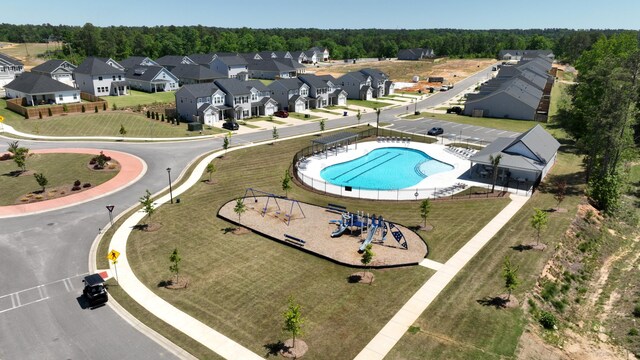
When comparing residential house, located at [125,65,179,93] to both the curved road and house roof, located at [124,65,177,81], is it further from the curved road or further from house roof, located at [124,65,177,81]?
the curved road

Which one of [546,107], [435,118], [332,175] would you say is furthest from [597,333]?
[546,107]

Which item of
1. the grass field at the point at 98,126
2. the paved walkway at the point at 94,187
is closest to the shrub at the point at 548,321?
the paved walkway at the point at 94,187

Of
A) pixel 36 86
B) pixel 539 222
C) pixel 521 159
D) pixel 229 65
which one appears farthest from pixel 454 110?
pixel 36 86

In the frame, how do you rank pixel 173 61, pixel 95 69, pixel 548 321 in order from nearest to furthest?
pixel 548 321 < pixel 95 69 < pixel 173 61

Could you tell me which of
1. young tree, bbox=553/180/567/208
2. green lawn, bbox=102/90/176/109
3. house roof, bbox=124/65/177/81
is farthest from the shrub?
house roof, bbox=124/65/177/81

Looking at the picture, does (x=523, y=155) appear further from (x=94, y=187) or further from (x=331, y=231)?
(x=94, y=187)

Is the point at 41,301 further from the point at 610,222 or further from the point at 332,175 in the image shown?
the point at 610,222
